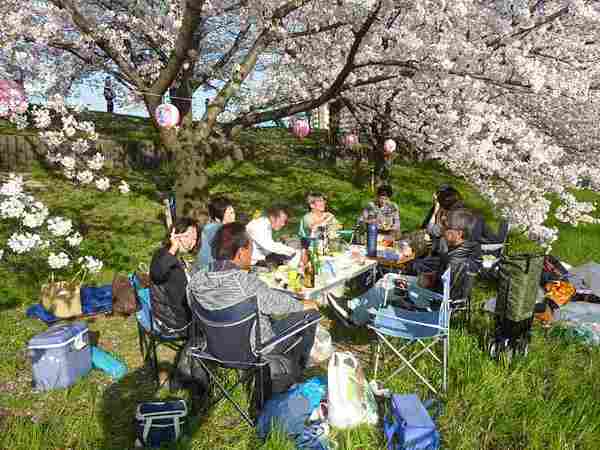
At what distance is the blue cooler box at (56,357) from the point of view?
3.42 metres

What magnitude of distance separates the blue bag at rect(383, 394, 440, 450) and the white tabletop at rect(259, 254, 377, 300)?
1113mm

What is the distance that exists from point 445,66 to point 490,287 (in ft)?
9.92

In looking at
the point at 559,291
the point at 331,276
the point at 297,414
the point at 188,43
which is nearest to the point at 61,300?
the point at 331,276

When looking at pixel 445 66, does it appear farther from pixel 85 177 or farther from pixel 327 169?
pixel 327 169

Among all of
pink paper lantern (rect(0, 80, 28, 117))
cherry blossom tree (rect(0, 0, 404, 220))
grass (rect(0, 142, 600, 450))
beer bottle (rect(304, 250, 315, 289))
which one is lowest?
grass (rect(0, 142, 600, 450))

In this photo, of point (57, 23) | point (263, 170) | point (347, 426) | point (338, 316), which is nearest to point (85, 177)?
point (57, 23)

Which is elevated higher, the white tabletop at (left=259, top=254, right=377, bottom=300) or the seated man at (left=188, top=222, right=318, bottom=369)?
the seated man at (left=188, top=222, right=318, bottom=369)

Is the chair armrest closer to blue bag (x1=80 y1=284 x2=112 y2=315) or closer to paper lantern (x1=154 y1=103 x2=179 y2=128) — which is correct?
blue bag (x1=80 y1=284 x2=112 y2=315)

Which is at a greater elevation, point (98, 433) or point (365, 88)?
point (365, 88)

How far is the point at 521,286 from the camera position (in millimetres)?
3787

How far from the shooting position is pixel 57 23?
17.9 ft

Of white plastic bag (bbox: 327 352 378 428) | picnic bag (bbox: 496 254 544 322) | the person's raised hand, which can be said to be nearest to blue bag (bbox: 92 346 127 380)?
the person's raised hand

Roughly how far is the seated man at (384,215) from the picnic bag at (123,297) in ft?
10.2

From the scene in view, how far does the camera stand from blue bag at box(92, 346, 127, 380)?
3760 millimetres
